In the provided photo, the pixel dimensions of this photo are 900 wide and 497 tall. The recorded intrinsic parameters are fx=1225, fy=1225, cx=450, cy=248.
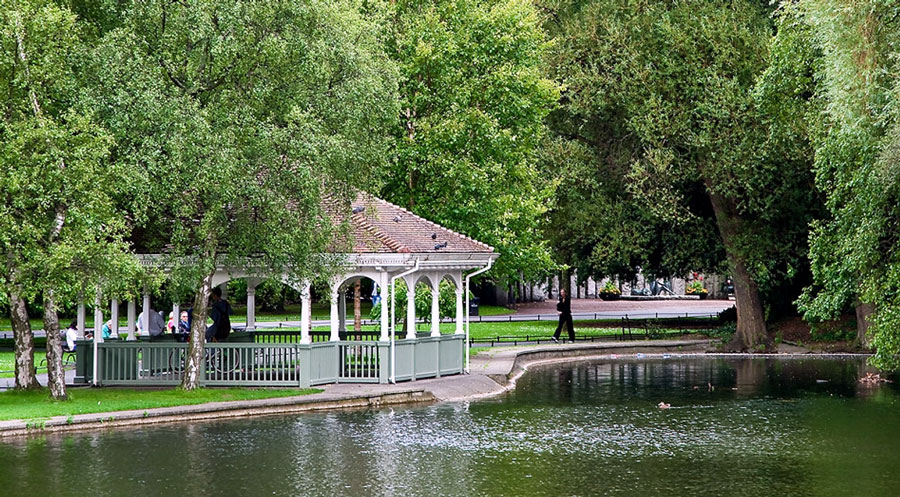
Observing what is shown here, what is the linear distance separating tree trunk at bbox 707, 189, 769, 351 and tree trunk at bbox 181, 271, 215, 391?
22698 millimetres

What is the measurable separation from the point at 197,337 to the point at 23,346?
3548mm

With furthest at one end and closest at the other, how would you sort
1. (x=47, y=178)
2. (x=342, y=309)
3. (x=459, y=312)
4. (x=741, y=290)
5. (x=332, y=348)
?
(x=741, y=290) < (x=342, y=309) < (x=459, y=312) < (x=332, y=348) < (x=47, y=178)

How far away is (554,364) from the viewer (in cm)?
3803

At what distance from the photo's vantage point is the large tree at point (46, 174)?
22.4 m

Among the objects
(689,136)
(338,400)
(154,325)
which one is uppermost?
(689,136)

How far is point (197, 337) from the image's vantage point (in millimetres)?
26391

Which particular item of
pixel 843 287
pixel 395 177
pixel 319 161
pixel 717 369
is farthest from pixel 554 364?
pixel 319 161

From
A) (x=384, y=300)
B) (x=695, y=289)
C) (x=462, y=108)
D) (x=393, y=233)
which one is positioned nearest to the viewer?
(x=384, y=300)

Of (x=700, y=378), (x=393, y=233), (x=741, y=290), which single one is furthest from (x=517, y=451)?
(x=741, y=290)

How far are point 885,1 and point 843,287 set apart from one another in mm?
7624

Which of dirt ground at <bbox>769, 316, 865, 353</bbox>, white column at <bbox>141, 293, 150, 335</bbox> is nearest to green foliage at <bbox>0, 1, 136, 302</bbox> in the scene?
white column at <bbox>141, 293, 150, 335</bbox>

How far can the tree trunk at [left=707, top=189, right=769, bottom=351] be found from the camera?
43.6m

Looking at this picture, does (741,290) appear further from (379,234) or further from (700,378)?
(379,234)

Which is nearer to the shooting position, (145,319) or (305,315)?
(305,315)
